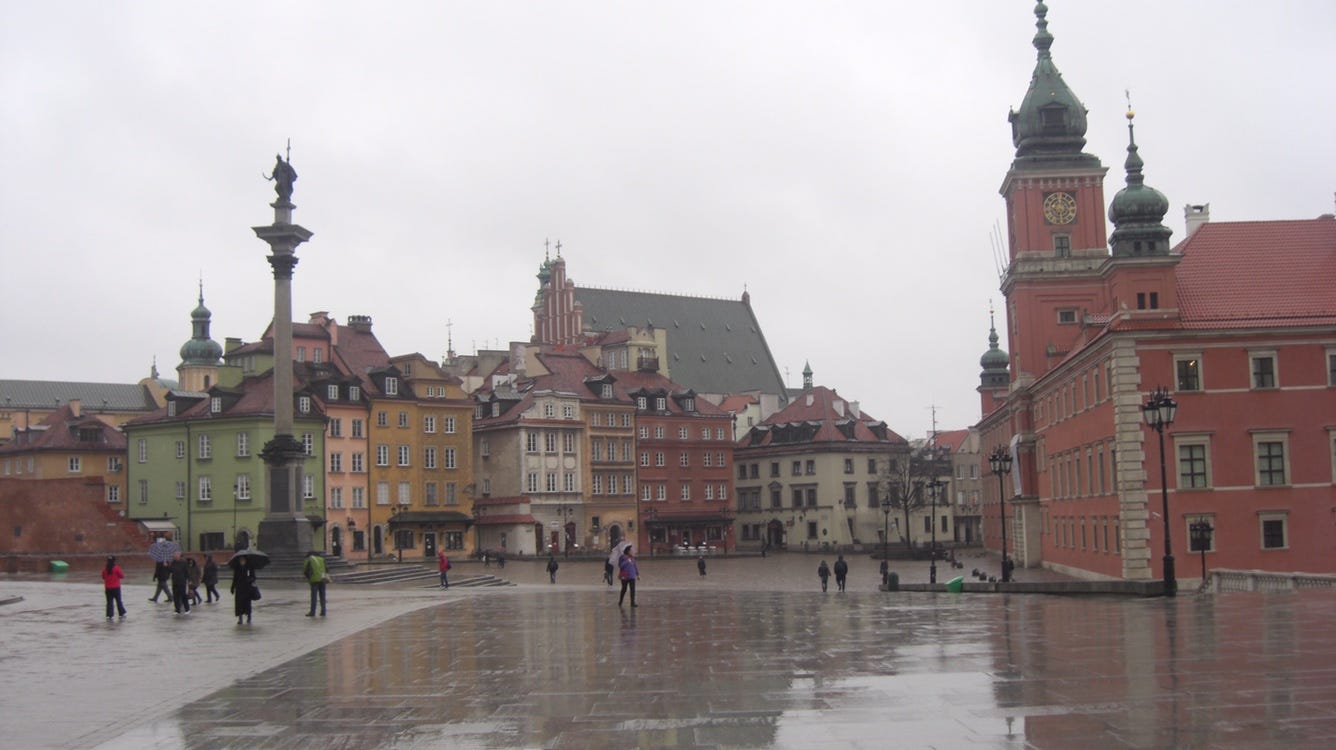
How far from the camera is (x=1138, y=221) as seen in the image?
55875 millimetres

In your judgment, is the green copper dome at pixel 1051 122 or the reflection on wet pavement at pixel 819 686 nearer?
the reflection on wet pavement at pixel 819 686

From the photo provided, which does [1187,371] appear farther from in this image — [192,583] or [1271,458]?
[192,583]

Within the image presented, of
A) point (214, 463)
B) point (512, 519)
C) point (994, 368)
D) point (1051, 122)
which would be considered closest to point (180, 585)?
point (214, 463)

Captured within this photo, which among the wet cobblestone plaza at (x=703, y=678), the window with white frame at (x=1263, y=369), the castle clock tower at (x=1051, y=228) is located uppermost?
the castle clock tower at (x=1051, y=228)

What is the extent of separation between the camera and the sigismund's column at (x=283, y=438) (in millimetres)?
51750

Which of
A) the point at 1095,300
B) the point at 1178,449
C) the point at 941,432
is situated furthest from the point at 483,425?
the point at 941,432

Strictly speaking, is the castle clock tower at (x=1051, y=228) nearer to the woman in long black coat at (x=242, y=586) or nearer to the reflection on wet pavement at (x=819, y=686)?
the reflection on wet pavement at (x=819, y=686)

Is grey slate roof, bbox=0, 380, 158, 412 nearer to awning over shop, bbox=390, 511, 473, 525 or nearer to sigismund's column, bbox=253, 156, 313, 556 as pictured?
awning over shop, bbox=390, 511, 473, 525

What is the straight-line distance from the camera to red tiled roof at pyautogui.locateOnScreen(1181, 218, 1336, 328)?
51531mm

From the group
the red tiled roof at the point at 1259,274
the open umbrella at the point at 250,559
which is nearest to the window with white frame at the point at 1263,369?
the red tiled roof at the point at 1259,274

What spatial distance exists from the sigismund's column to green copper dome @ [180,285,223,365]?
9334 centimetres

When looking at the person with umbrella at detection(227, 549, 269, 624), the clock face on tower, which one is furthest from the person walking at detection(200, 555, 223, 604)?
the clock face on tower

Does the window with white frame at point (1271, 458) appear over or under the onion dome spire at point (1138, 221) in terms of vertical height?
under

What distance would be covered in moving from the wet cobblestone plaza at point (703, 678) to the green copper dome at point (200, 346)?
11213 centimetres
